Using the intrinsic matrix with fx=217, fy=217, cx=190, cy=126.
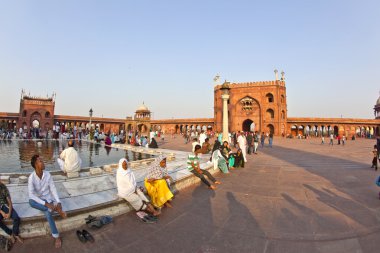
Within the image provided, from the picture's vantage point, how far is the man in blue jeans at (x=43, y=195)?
2855 millimetres

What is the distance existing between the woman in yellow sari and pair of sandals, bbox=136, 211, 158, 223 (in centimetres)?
34

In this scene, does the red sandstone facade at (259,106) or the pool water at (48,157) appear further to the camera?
the red sandstone facade at (259,106)

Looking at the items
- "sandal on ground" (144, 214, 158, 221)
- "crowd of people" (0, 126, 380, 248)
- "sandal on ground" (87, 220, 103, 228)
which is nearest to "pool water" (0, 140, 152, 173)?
"crowd of people" (0, 126, 380, 248)

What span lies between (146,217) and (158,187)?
0.66 meters

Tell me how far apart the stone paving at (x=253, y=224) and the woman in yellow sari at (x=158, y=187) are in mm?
213

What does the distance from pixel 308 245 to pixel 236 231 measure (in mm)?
920

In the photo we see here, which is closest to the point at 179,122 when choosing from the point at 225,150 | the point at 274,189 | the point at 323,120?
the point at 323,120

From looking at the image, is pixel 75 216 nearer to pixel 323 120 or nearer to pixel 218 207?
pixel 218 207

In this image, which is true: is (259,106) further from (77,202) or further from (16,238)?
(16,238)

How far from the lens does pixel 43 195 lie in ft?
9.80

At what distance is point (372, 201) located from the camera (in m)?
4.41

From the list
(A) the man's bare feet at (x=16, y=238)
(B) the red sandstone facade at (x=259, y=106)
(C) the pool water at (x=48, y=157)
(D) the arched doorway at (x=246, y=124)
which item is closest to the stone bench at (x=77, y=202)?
(A) the man's bare feet at (x=16, y=238)

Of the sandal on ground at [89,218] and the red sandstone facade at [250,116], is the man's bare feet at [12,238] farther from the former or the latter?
the red sandstone facade at [250,116]

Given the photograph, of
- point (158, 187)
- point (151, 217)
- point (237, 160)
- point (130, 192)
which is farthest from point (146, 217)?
point (237, 160)
